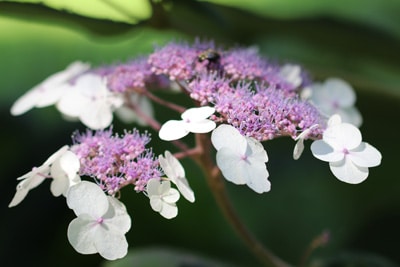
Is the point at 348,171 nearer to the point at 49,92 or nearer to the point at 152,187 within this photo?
the point at 152,187

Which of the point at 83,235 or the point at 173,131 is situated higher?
the point at 173,131

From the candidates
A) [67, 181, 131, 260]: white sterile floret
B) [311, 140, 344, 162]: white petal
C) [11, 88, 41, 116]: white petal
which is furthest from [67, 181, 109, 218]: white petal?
[11, 88, 41, 116]: white petal

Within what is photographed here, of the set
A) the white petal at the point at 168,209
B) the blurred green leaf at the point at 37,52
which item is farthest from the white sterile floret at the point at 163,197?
the blurred green leaf at the point at 37,52

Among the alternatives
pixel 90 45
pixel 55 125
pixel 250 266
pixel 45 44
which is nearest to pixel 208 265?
pixel 250 266

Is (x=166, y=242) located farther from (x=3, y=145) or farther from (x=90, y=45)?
(x=90, y=45)

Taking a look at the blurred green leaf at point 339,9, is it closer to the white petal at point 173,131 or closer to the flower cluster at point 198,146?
the flower cluster at point 198,146

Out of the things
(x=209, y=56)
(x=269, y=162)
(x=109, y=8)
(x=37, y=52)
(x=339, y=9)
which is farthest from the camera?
(x=37, y=52)

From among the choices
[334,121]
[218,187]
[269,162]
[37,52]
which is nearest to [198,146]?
[218,187]
